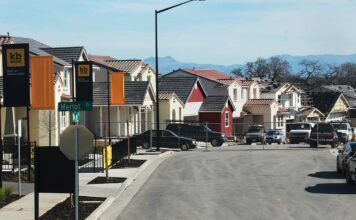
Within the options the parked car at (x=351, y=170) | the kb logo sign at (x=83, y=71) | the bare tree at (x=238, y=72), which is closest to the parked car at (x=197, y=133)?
the kb logo sign at (x=83, y=71)

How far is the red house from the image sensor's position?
2653 inches

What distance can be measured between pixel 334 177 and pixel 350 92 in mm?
115480

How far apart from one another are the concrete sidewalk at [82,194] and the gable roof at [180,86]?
129 ft

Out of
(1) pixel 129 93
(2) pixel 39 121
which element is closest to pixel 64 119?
(2) pixel 39 121

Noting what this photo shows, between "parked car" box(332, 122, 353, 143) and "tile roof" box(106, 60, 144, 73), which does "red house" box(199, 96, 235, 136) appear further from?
Answer: "parked car" box(332, 122, 353, 143)

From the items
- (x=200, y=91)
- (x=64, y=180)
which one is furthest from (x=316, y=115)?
(x=64, y=180)

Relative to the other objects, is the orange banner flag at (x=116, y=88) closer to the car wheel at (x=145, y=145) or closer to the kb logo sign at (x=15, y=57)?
the car wheel at (x=145, y=145)

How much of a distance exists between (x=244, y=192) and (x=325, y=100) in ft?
300

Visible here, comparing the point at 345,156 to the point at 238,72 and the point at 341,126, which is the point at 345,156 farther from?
the point at 238,72

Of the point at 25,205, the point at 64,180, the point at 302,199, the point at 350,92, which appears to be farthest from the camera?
the point at 350,92

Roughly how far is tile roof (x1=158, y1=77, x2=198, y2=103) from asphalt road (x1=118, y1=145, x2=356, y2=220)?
35221mm

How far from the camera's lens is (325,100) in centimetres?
10775

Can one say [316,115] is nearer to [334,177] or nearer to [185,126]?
[185,126]

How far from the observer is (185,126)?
49281mm
